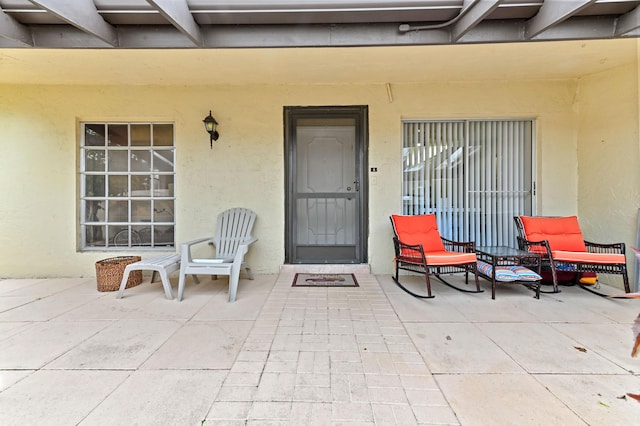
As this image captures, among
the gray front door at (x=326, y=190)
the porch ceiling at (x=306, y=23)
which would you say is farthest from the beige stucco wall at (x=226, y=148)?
the porch ceiling at (x=306, y=23)

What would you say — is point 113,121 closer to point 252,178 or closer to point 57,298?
point 252,178

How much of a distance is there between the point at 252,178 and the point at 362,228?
5.67 feet

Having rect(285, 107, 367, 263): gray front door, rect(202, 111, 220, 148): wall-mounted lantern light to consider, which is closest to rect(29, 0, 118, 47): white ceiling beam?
rect(202, 111, 220, 148): wall-mounted lantern light

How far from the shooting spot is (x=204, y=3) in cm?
242

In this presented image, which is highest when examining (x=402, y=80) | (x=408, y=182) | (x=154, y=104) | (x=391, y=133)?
(x=402, y=80)

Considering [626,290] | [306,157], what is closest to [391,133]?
[306,157]

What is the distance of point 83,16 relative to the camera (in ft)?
7.73

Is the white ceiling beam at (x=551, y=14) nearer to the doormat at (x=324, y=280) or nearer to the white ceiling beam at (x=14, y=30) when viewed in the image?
the doormat at (x=324, y=280)

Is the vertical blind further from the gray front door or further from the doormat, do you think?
the doormat

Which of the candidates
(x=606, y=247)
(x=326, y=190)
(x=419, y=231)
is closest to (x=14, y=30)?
(x=326, y=190)

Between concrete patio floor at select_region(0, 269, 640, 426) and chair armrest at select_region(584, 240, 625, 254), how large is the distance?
0.74 meters

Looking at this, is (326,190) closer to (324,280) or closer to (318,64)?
(324,280)

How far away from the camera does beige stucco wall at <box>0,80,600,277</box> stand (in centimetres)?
390

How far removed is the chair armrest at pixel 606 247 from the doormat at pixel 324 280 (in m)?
2.84
